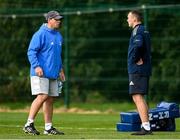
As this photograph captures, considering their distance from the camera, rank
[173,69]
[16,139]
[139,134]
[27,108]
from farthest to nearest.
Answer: [173,69] < [27,108] < [139,134] < [16,139]

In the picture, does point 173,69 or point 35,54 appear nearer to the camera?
point 35,54

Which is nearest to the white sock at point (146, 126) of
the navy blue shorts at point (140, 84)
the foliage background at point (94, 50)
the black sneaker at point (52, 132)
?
the navy blue shorts at point (140, 84)

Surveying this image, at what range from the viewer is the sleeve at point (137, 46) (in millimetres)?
12891

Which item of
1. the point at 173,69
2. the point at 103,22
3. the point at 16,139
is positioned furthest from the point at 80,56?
the point at 16,139

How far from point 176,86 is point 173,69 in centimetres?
116

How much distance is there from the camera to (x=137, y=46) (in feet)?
42.3

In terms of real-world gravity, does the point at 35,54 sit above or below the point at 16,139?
above

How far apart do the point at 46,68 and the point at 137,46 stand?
1447 millimetres

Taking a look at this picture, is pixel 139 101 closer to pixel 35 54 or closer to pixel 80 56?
pixel 35 54

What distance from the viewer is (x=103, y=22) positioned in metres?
25.7

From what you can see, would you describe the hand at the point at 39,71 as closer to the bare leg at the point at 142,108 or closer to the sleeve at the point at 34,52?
the sleeve at the point at 34,52

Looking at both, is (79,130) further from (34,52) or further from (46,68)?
(34,52)

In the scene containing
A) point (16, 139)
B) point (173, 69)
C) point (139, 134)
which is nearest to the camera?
point (16, 139)

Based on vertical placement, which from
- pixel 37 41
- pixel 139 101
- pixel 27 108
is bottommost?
pixel 27 108
